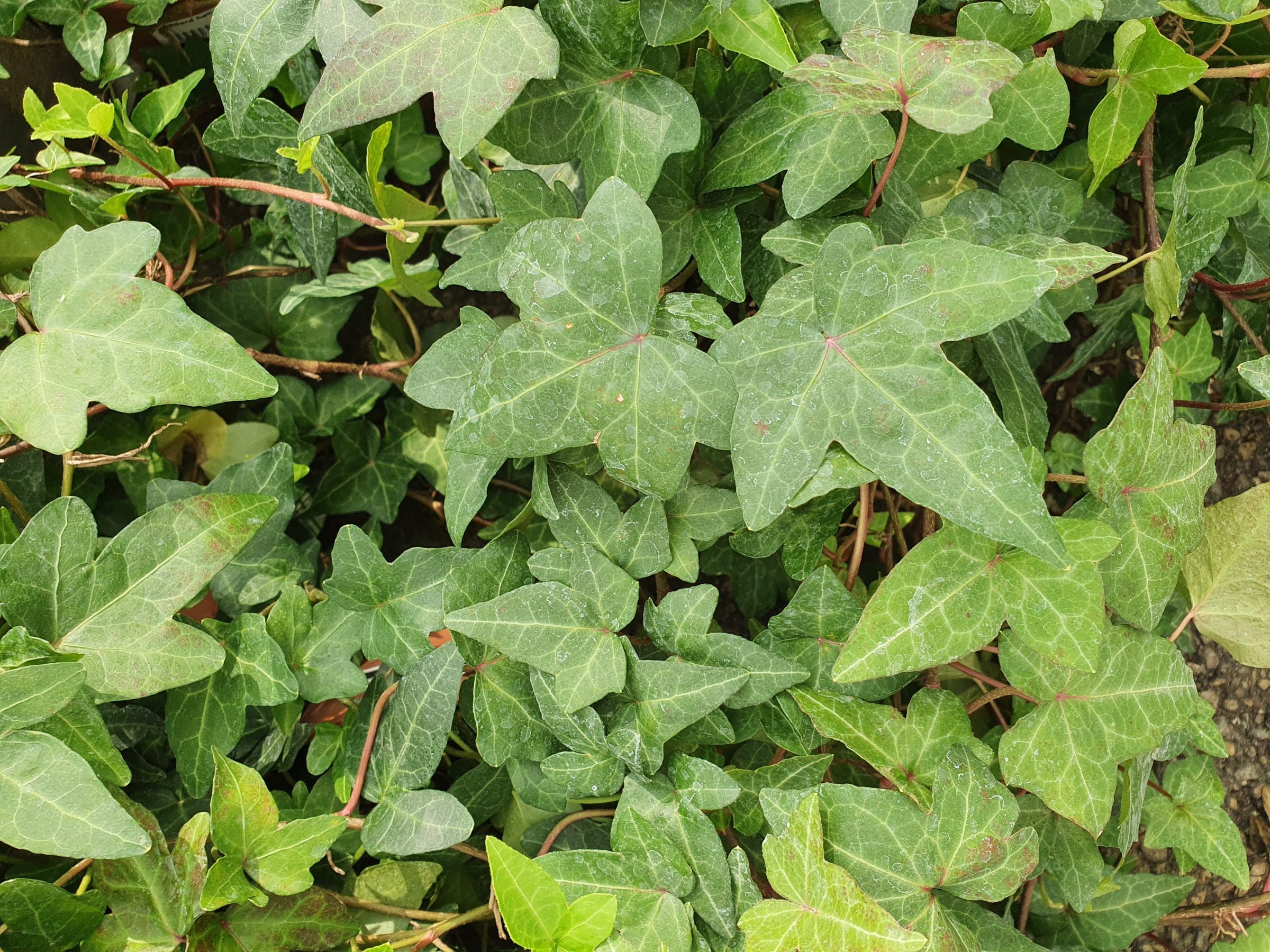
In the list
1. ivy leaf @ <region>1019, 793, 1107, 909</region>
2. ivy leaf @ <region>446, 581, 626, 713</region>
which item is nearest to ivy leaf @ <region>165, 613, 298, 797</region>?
ivy leaf @ <region>446, 581, 626, 713</region>

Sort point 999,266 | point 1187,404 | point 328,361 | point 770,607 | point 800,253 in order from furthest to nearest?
point 328,361 < point 770,607 < point 1187,404 < point 800,253 < point 999,266

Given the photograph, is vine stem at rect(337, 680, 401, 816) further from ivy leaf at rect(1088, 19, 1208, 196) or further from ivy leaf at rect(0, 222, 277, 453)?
ivy leaf at rect(1088, 19, 1208, 196)

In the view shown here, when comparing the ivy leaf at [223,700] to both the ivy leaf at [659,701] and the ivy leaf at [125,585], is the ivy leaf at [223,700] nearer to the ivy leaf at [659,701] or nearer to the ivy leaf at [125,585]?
the ivy leaf at [125,585]

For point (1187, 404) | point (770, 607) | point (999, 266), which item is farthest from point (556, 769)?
point (1187, 404)

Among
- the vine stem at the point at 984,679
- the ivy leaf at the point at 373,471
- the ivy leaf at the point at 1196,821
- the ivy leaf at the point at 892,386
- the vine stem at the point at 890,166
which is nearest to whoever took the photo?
the ivy leaf at the point at 892,386

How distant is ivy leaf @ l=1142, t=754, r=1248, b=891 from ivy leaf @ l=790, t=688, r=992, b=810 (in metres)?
0.38

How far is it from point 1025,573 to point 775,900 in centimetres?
36

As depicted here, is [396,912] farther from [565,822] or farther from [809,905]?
[809,905]

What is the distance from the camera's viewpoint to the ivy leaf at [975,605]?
810 mm

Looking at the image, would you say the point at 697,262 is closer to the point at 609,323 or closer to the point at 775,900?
the point at 609,323

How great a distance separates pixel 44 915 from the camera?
0.87 meters

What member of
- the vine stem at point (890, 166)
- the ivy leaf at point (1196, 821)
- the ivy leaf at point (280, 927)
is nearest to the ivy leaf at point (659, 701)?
the ivy leaf at point (280, 927)

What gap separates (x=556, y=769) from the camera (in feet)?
3.04

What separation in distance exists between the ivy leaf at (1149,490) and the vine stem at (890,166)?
293 mm
